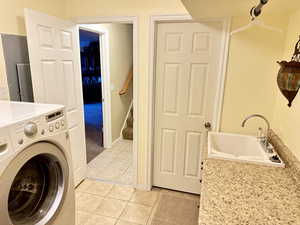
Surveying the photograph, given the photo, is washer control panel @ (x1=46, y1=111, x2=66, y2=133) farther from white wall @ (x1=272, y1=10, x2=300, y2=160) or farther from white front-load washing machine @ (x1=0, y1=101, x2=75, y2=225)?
white wall @ (x1=272, y1=10, x2=300, y2=160)

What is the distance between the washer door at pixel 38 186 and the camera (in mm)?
1226

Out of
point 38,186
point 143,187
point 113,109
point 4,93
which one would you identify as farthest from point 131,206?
point 113,109

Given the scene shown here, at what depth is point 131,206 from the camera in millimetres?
2287

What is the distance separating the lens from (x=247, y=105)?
2.09 metres

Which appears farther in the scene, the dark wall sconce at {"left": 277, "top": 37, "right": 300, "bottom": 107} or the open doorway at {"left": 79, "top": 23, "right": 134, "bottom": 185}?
the open doorway at {"left": 79, "top": 23, "right": 134, "bottom": 185}

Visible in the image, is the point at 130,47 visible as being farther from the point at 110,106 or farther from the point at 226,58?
the point at 226,58

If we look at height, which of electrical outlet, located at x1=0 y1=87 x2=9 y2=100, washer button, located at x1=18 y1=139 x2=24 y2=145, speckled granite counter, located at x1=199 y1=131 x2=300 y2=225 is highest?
electrical outlet, located at x1=0 y1=87 x2=9 y2=100

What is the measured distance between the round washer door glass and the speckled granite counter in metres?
1.00

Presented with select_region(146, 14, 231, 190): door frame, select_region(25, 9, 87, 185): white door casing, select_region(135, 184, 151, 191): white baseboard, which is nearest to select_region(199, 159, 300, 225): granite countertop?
select_region(146, 14, 231, 190): door frame

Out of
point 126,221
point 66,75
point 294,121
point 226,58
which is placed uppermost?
point 226,58

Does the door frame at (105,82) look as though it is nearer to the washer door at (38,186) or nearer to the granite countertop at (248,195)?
the washer door at (38,186)

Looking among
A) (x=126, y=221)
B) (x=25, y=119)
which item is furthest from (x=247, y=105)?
(x=25, y=119)

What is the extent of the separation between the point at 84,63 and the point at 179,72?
22.7 ft

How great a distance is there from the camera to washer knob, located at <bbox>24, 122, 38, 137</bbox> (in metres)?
1.13
